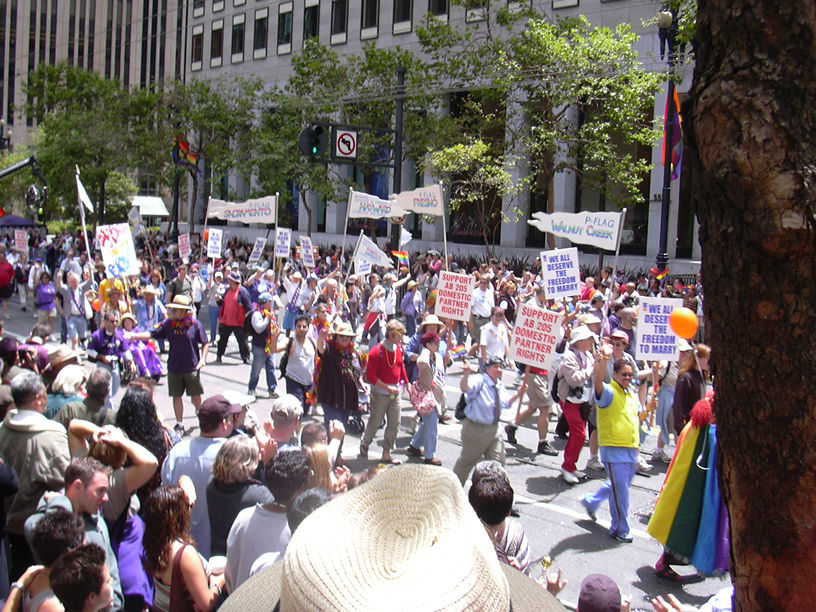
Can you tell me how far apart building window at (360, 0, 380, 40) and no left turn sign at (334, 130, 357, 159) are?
76.2 feet

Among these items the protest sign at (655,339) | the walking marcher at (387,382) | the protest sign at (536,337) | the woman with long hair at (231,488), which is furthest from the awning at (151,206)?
the woman with long hair at (231,488)

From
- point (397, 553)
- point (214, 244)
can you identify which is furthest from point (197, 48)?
point (397, 553)

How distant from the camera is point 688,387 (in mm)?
7918

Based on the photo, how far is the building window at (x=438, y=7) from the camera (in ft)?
118

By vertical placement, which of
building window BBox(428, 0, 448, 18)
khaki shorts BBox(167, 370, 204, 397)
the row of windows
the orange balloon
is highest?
the row of windows

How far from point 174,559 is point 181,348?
19.9 ft

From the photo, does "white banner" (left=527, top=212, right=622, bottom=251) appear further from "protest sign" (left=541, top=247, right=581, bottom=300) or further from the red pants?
the red pants

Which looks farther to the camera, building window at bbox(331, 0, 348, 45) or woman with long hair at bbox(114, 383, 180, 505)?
building window at bbox(331, 0, 348, 45)

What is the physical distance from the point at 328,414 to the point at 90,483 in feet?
17.1

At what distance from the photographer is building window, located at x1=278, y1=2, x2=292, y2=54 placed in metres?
44.6

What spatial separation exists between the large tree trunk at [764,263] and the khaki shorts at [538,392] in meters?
7.84

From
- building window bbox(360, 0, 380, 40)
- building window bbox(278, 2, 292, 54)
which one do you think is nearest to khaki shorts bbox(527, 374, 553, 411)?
building window bbox(360, 0, 380, 40)

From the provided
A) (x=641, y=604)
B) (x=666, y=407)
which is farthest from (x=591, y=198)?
(x=641, y=604)

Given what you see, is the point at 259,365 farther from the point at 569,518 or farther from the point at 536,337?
the point at 569,518
